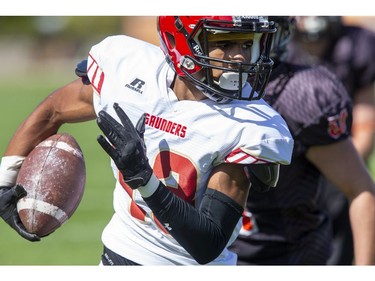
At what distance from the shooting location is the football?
3070 mm

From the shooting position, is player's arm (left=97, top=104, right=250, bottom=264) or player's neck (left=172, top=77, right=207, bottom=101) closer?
player's arm (left=97, top=104, right=250, bottom=264)

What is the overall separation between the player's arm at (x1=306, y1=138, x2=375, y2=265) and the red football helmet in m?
0.85

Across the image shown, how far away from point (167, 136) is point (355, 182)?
115 centimetres

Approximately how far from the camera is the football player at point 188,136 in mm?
2727

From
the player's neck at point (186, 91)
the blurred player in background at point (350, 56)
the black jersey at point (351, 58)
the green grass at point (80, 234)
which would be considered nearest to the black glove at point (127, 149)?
the player's neck at point (186, 91)

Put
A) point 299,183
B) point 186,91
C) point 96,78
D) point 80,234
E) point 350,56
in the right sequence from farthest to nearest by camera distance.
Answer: point 80,234 → point 350,56 → point 299,183 → point 96,78 → point 186,91

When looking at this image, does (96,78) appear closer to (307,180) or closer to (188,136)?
(188,136)

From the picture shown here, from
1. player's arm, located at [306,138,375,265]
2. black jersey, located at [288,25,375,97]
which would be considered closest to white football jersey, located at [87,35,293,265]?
player's arm, located at [306,138,375,265]

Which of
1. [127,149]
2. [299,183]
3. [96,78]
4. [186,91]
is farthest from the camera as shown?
[299,183]

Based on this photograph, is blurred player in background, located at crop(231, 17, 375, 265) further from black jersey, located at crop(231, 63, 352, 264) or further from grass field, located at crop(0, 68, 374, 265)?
grass field, located at crop(0, 68, 374, 265)

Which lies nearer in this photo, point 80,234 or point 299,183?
point 299,183

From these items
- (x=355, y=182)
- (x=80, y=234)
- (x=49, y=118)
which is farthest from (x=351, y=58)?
(x=49, y=118)

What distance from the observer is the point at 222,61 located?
111 inches

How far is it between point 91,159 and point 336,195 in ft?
20.1
